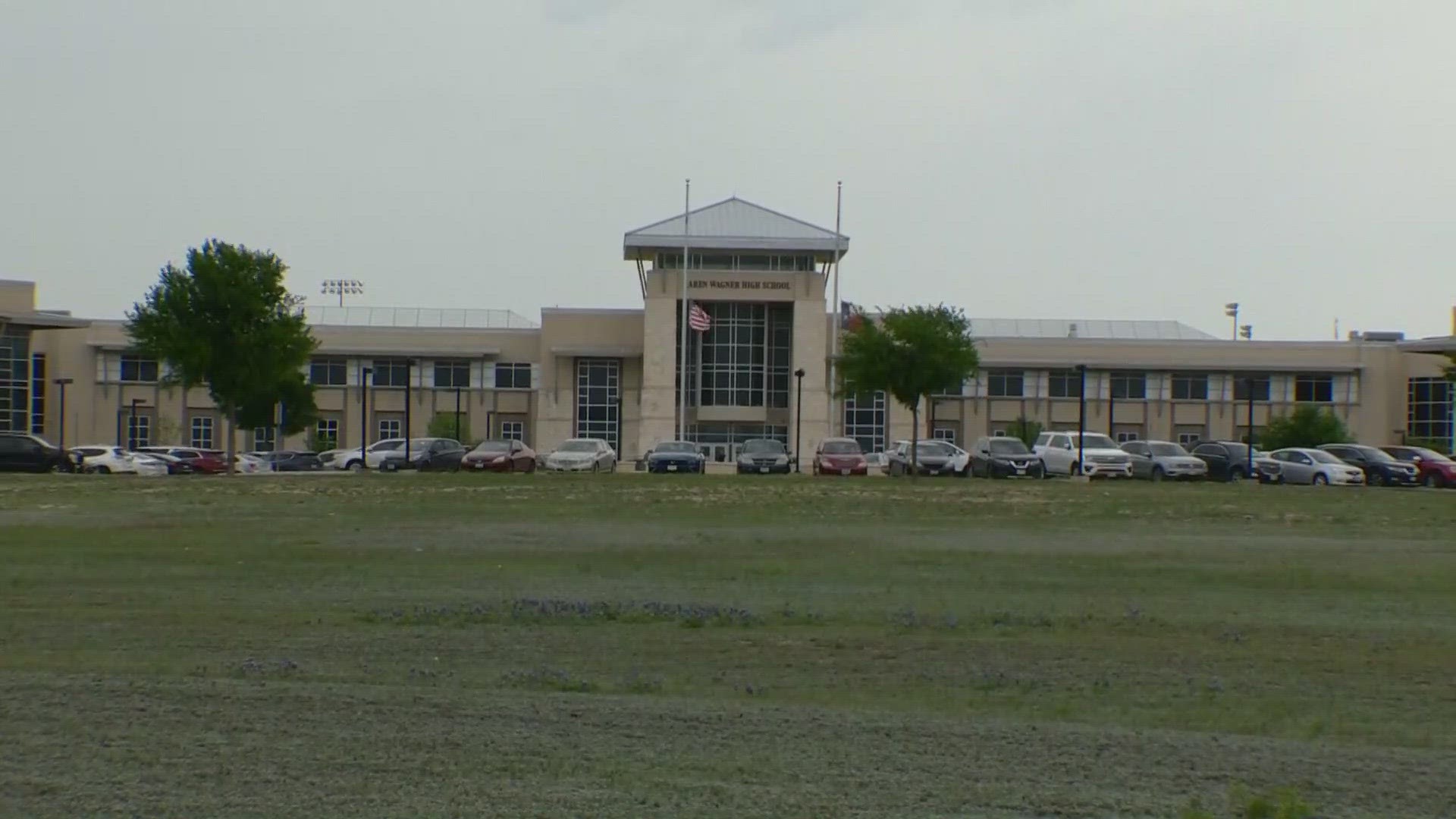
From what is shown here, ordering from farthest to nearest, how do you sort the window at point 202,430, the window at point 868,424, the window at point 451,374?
the window at point 451,374 → the window at point 202,430 → the window at point 868,424

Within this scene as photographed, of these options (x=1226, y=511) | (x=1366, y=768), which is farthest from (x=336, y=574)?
(x=1226, y=511)

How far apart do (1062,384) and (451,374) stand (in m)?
36.7

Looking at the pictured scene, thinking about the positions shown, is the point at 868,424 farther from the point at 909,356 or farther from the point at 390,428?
the point at 909,356

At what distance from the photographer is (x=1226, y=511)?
32.7m

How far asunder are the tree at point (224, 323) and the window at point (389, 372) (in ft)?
138

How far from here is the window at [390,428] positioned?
311ft

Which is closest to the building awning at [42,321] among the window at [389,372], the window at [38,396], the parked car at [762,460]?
the window at [38,396]

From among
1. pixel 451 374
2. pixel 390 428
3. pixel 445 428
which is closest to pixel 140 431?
pixel 390 428

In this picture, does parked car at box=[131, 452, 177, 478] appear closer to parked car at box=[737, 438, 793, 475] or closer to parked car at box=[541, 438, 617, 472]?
parked car at box=[541, 438, 617, 472]

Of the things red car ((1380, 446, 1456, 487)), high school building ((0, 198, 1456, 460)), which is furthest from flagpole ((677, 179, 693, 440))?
red car ((1380, 446, 1456, 487))

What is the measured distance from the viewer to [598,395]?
93188 millimetres

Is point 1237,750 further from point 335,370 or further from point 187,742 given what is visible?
point 335,370

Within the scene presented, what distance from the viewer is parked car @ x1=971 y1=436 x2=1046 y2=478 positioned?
53.9 meters

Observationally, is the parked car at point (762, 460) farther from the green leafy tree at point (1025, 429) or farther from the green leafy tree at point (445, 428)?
the green leafy tree at point (1025, 429)
